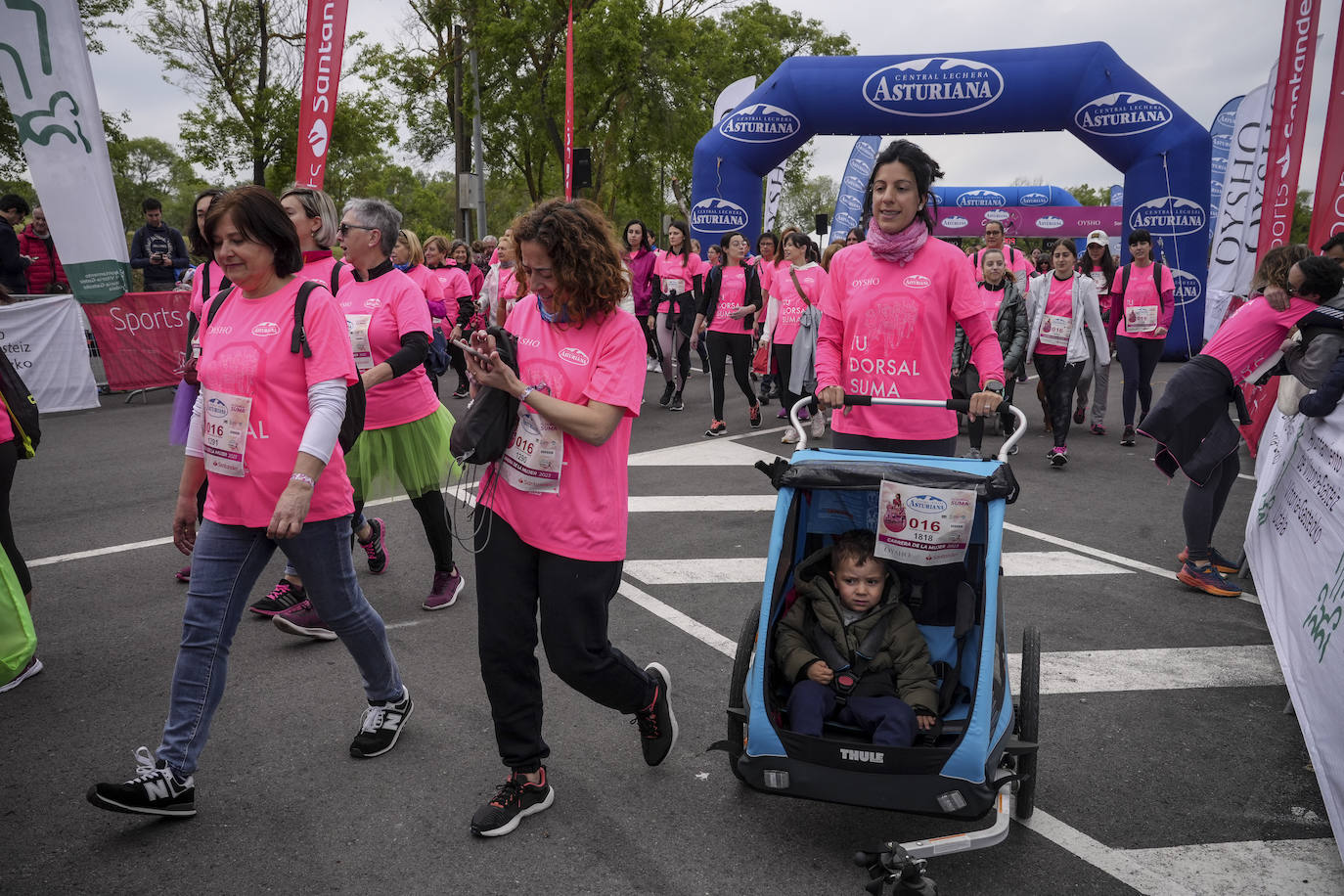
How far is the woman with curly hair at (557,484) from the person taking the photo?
9.36 ft

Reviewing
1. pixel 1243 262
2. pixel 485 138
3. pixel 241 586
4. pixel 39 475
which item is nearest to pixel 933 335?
pixel 241 586

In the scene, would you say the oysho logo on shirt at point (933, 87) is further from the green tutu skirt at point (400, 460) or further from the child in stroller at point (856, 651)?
the child in stroller at point (856, 651)

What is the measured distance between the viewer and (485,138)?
106ft

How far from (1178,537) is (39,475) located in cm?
872

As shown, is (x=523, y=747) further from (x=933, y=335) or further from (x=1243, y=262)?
(x=1243, y=262)

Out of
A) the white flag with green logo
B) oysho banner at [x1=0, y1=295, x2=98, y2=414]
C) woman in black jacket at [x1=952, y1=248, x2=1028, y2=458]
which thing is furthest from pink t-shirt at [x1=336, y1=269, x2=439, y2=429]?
oysho banner at [x1=0, y1=295, x2=98, y2=414]

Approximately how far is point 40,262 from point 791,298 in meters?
10.2

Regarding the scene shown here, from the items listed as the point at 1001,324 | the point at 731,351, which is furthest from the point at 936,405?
the point at 731,351

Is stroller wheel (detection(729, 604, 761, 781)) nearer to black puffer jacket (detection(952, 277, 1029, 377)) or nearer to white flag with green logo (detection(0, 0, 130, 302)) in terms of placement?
black puffer jacket (detection(952, 277, 1029, 377))

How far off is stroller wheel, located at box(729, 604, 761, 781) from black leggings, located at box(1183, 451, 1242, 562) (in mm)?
3325

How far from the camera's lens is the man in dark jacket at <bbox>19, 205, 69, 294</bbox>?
12.9m

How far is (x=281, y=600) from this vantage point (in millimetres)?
4938

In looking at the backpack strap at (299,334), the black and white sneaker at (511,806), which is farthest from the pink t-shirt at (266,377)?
the black and white sneaker at (511,806)

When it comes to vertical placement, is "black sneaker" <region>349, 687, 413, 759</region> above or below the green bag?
below
